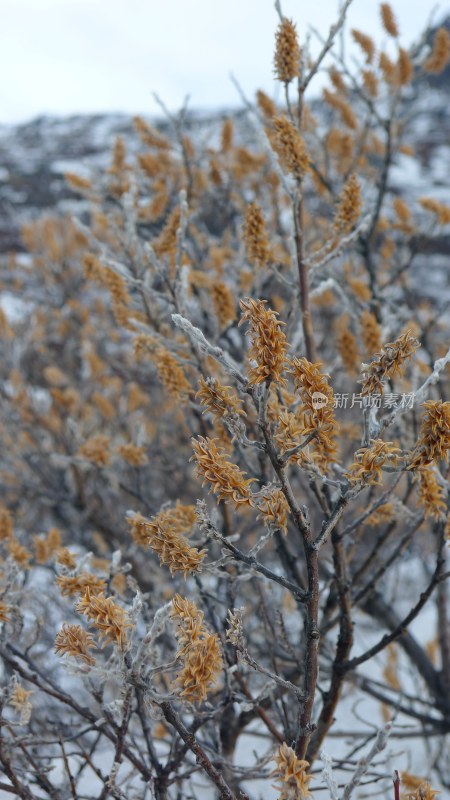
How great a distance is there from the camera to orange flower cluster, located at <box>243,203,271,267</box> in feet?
4.06

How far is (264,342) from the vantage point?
690 mm

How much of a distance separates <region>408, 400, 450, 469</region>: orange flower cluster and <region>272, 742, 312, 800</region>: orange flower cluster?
1.27 ft

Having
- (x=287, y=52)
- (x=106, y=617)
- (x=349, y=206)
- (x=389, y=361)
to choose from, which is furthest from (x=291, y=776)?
(x=287, y=52)

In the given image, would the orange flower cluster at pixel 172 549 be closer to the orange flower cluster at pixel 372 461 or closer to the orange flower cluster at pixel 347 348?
the orange flower cluster at pixel 372 461

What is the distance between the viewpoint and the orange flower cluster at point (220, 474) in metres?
0.72

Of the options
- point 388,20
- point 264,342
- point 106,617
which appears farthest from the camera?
point 388,20

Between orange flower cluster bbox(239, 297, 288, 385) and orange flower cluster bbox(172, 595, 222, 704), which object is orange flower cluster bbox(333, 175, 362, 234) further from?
orange flower cluster bbox(172, 595, 222, 704)

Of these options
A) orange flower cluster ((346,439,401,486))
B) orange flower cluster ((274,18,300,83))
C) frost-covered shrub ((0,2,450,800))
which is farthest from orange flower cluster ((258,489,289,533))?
orange flower cluster ((274,18,300,83))

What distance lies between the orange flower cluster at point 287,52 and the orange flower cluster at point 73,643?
4.10 ft

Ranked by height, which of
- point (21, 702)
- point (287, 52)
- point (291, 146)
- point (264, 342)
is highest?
point (287, 52)

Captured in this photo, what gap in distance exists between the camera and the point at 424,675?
2.78 m

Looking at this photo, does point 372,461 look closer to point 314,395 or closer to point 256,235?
point 314,395

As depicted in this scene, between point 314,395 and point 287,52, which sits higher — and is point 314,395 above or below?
below

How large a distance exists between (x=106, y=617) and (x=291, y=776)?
0.99 feet
